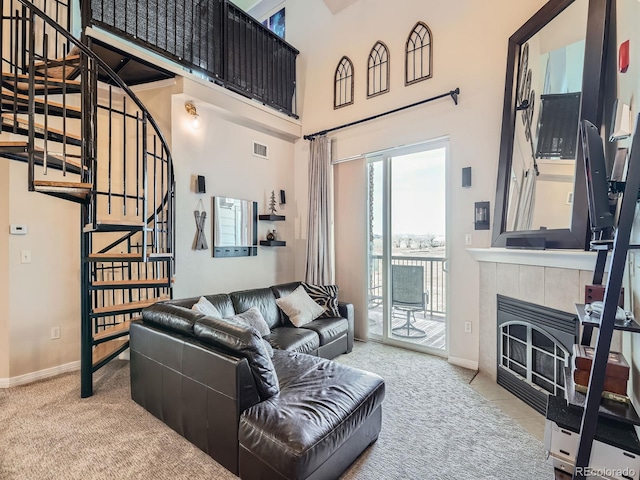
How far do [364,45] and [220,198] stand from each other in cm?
280

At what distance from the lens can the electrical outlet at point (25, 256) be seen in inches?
117

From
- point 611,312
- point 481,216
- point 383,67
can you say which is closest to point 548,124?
point 481,216

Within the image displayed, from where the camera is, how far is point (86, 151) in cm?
225

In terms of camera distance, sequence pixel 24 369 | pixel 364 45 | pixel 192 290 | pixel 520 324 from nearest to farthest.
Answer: pixel 520 324 < pixel 24 369 < pixel 192 290 < pixel 364 45

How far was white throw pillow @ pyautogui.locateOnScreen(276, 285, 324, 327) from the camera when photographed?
3533 millimetres

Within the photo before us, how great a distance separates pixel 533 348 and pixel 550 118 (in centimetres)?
192

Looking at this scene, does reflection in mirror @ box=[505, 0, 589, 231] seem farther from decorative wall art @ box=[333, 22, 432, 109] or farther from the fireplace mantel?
decorative wall art @ box=[333, 22, 432, 109]

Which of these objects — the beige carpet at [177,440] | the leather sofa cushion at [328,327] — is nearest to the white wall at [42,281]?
the beige carpet at [177,440]

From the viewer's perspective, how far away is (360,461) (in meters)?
1.91

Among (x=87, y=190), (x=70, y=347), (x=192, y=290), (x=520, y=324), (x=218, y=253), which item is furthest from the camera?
(x=218, y=253)

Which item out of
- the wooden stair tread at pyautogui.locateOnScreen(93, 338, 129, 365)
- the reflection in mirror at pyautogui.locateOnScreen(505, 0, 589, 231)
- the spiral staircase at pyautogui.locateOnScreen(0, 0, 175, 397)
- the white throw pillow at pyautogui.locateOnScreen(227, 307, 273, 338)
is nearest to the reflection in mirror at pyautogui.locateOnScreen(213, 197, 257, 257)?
the spiral staircase at pyautogui.locateOnScreen(0, 0, 175, 397)

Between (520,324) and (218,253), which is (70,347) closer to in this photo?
(218,253)

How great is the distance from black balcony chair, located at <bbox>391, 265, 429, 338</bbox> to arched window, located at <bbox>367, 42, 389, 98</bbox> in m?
2.31

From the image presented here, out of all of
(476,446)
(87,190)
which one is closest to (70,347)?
(87,190)
